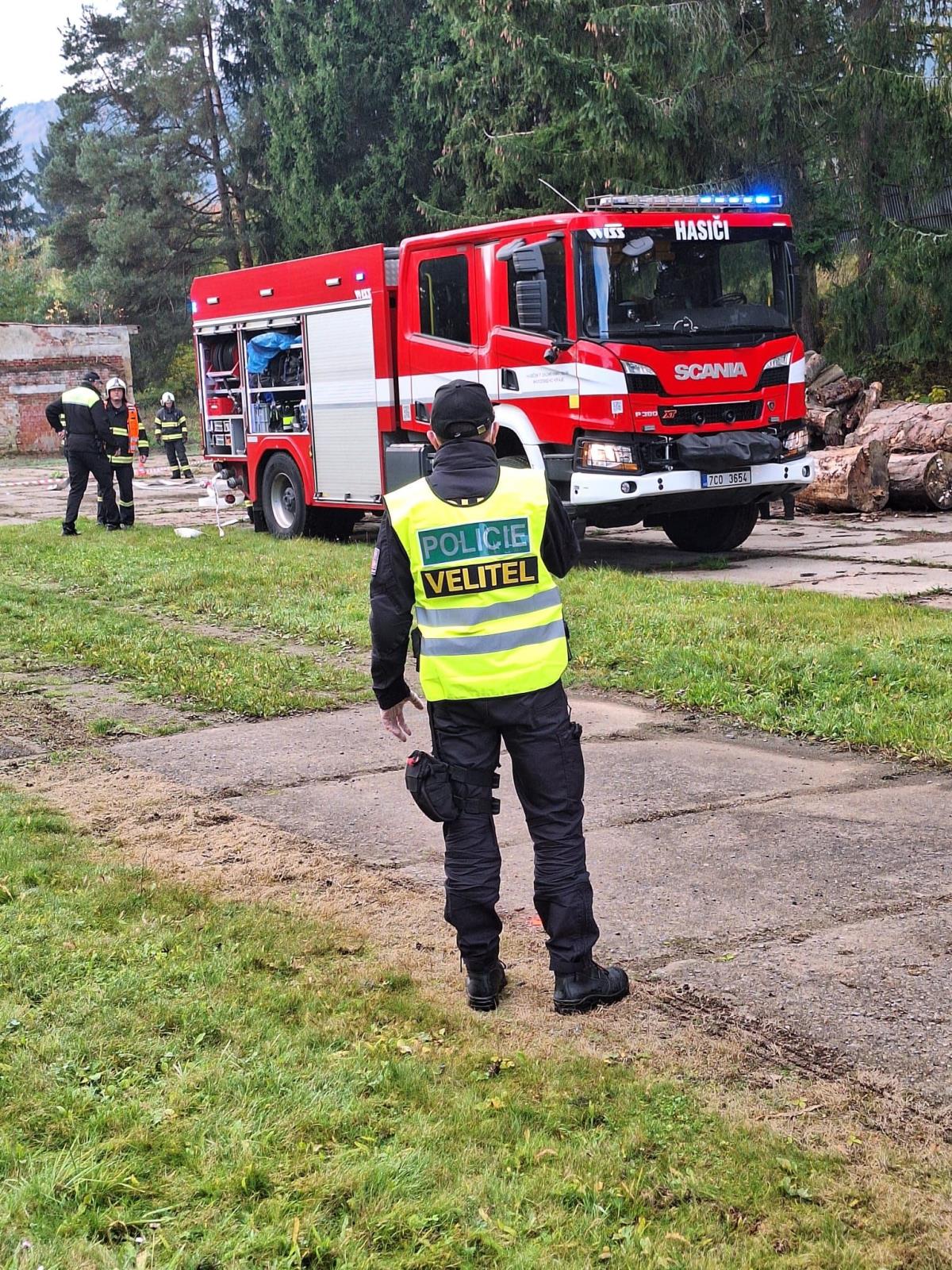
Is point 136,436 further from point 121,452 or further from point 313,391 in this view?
point 313,391

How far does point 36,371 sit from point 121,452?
79.0 feet

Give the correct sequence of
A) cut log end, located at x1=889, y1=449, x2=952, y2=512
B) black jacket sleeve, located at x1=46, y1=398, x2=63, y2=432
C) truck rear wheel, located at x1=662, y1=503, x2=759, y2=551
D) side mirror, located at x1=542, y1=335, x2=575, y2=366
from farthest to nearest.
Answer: black jacket sleeve, located at x1=46, y1=398, x2=63, y2=432 < cut log end, located at x1=889, y1=449, x2=952, y2=512 < truck rear wheel, located at x1=662, y1=503, x2=759, y2=551 < side mirror, located at x1=542, y1=335, x2=575, y2=366

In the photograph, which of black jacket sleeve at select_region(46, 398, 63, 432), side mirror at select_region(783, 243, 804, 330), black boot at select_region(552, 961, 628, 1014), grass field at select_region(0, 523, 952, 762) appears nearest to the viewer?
black boot at select_region(552, 961, 628, 1014)

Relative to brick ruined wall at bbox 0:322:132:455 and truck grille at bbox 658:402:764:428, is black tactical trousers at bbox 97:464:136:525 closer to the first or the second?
truck grille at bbox 658:402:764:428

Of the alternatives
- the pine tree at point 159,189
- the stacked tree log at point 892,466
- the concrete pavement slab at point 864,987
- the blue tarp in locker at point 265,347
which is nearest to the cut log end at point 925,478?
the stacked tree log at point 892,466

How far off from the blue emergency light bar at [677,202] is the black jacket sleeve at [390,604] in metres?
8.19

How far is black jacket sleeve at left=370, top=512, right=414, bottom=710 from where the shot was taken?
4.23m

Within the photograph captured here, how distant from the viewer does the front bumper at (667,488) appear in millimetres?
11961

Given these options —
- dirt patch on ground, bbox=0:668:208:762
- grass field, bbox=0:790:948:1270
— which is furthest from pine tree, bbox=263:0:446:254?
grass field, bbox=0:790:948:1270

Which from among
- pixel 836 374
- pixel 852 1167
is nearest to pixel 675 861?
pixel 852 1167

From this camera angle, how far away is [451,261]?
13086 mm

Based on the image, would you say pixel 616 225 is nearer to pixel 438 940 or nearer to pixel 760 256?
pixel 760 256

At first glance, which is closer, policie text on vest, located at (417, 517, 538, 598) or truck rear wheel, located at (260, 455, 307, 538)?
policie text on vest, located at (417, 517, 538, 598)

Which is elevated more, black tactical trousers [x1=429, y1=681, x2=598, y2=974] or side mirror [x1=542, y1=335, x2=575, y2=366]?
side mirror [x1=542, y1=335, x2=575, y2=366]
